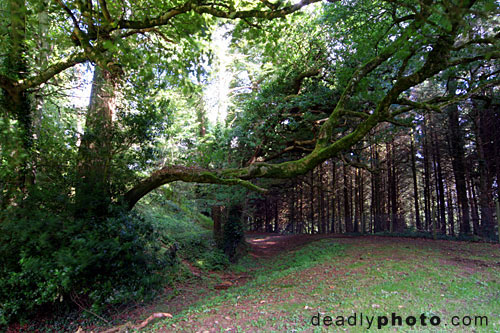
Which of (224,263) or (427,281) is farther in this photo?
(224,263)

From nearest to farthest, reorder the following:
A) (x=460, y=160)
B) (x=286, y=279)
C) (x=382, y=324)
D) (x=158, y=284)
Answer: (x=382, y=324) < (x=158, y=284) < (x=286, y=279) < (x=460, y=160)

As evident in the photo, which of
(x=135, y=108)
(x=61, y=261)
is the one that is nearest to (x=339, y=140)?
(x=135, y=108)

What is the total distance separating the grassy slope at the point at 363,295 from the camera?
421cm

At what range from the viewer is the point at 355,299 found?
192 inches

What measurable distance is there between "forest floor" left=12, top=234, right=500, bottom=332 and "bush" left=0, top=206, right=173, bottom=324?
876 mm

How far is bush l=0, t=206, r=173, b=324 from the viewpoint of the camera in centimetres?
517

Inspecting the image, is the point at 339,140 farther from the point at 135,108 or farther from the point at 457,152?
the point at 457,152

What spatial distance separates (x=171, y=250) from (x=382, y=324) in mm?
6105

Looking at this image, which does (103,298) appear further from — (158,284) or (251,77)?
(251,77)

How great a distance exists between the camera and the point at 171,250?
828cm

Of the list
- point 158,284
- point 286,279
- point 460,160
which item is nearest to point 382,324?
point 286,279

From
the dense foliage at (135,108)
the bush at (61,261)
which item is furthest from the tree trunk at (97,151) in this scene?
the bush at (61,261)

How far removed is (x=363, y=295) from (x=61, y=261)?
5.54m

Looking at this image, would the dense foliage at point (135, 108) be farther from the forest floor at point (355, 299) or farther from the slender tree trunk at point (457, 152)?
the slender tree trunk at point (457, 152)
